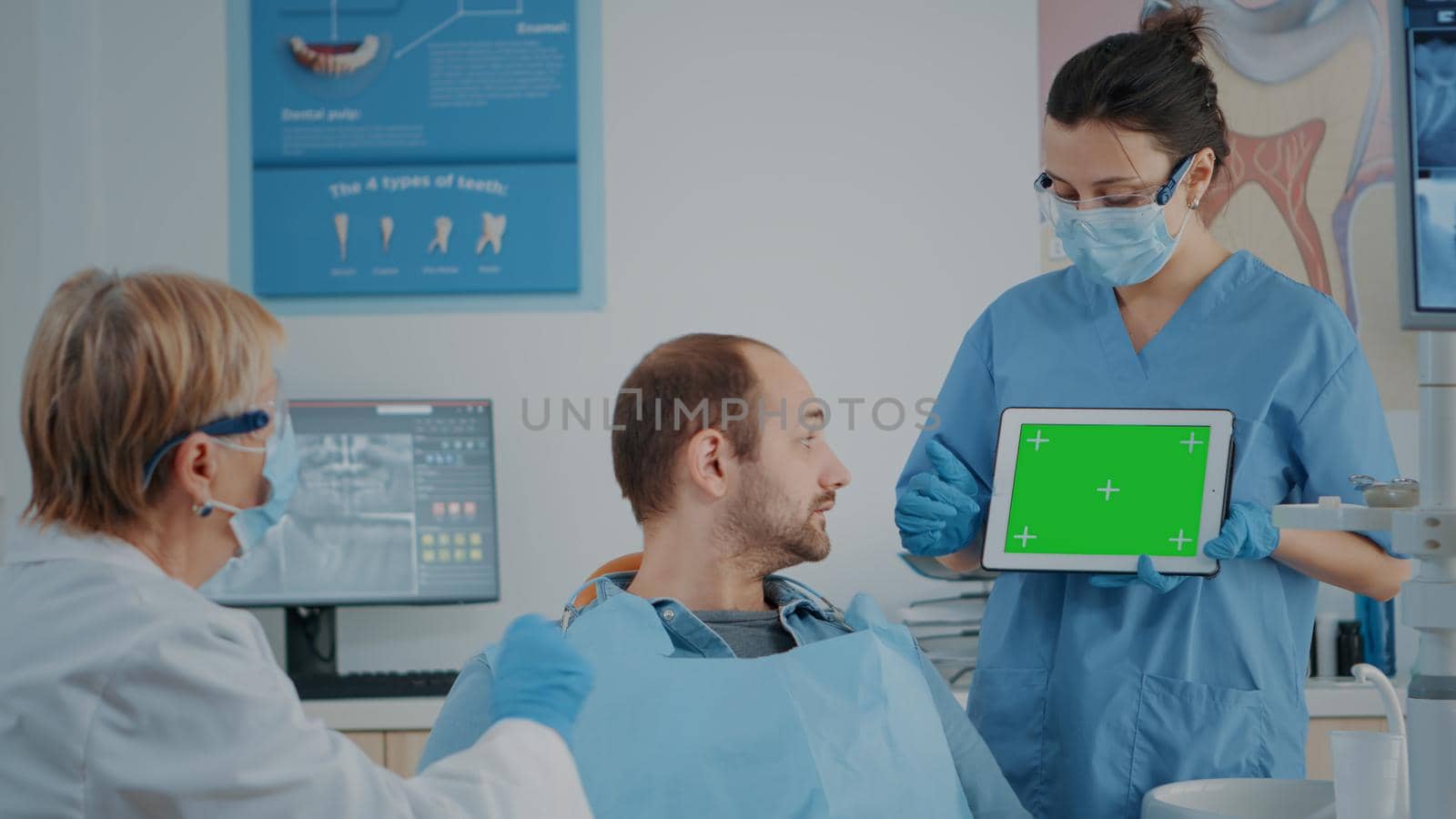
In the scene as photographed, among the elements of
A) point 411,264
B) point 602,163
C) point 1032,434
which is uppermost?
point 602,163

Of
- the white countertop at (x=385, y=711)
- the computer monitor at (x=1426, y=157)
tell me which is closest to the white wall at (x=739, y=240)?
the white countertop at (x=385, y=711)

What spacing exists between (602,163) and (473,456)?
2.29 ft

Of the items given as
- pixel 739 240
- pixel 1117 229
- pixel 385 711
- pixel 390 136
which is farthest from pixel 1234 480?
pixel 390 136

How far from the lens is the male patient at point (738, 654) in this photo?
127cm

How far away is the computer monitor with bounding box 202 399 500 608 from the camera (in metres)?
2.75

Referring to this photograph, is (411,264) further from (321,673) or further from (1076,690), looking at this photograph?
(1076,690)

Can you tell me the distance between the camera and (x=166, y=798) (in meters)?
0.90

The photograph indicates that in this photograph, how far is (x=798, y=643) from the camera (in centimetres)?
149

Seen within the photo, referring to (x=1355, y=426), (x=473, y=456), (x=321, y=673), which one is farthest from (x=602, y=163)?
(x=1355, y=426)

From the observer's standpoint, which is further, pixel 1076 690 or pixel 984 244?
pixel 984 244

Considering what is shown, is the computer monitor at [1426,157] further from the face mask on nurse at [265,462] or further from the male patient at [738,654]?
the face mask on nurse at [265,462]

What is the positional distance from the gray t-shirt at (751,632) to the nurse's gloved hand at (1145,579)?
0.36m

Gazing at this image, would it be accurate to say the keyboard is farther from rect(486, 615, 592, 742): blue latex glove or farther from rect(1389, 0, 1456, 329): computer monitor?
rect(1389, 0, 1456, 329): computer monitor

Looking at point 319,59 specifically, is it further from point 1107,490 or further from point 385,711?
point 1107,490
